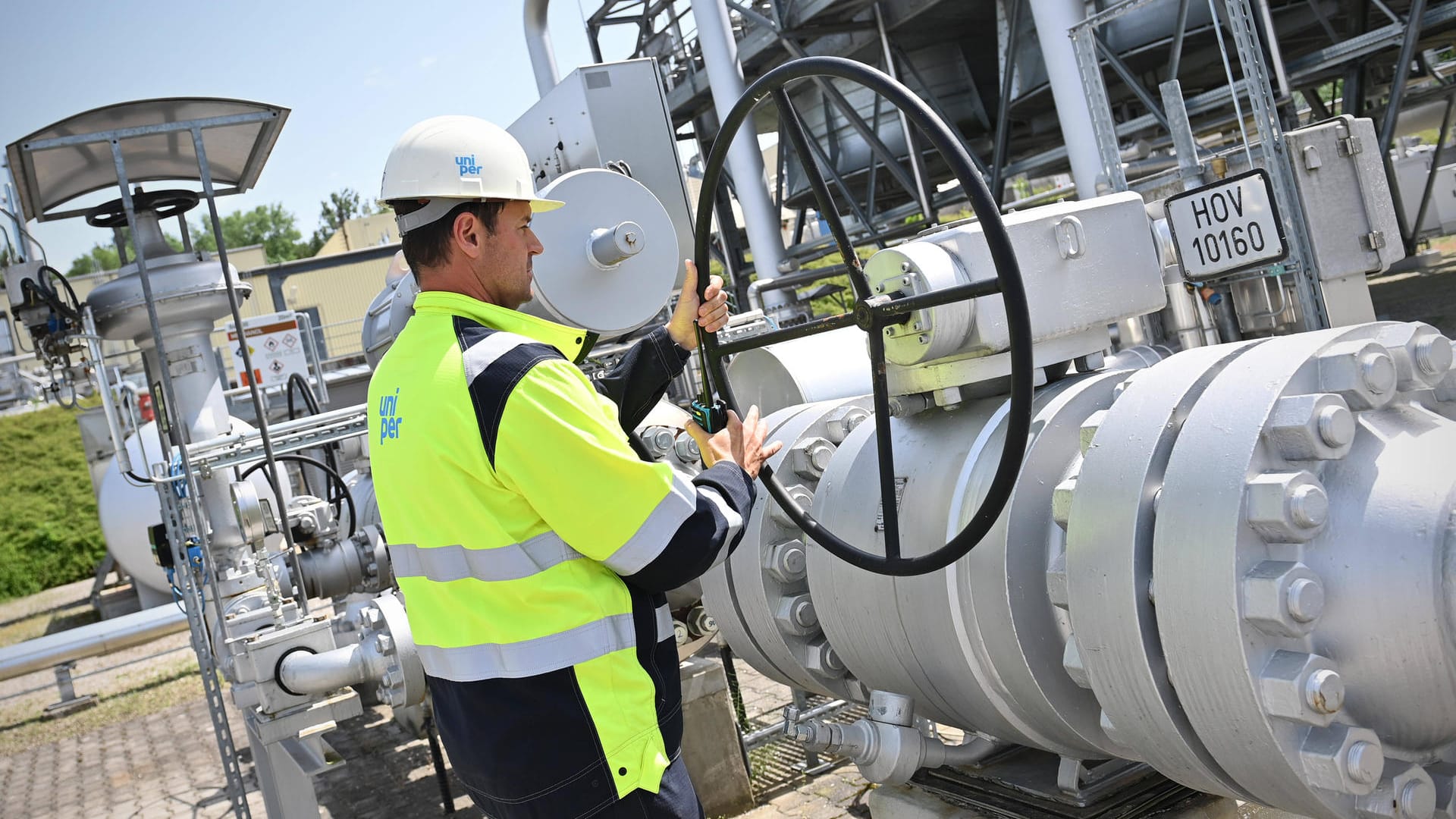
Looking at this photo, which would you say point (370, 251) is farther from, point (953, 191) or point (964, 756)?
point (964, 756)

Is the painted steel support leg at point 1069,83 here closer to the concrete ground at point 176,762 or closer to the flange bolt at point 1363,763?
the concrete ground at point 176,762

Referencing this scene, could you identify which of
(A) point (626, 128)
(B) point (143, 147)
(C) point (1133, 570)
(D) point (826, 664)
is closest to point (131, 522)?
(B) point (143, 147)

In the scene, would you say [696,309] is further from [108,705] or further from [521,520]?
[108,705]

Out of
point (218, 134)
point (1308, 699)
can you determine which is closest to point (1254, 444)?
point (1308, 699)

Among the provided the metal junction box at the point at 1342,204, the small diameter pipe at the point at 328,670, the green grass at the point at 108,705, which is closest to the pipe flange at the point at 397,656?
the small diameter pipe at the point at 328,670

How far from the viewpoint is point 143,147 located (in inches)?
181

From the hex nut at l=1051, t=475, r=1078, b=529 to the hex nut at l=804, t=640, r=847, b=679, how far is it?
0.93 metres

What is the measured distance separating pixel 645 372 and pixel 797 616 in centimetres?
77

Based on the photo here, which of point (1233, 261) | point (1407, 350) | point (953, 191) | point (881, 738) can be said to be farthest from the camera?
point (953, 191)

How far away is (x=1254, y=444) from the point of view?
5.31 feet

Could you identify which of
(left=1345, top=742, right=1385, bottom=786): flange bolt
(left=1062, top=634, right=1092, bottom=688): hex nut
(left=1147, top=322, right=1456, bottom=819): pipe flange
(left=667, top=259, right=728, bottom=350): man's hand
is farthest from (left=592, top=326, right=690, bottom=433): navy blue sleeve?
(left=1345, top=742, right=1385, bottom=786): flange bolt

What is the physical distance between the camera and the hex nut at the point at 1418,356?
173 cm

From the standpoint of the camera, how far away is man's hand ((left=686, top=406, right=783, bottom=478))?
1.90 metres

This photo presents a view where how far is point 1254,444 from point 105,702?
9.15 metres
